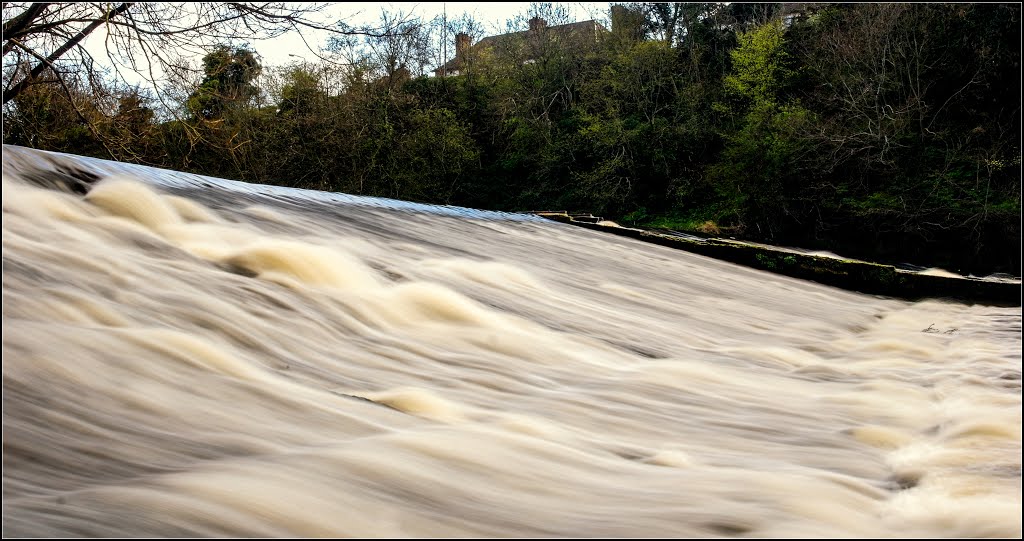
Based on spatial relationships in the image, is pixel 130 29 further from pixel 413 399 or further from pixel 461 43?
pixel 461 43

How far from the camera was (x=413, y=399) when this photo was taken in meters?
2.63

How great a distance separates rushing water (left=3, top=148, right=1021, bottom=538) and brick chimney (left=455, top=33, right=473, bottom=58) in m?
31.1

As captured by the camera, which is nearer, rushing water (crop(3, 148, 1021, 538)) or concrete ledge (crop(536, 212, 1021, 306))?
rushing water (crop(3, 148, 1021, 538))

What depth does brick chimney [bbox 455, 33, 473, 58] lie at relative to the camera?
35.0m

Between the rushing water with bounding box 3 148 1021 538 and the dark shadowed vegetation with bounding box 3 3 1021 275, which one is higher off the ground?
the dark shadowed vegetation with bounding box 3 3 1021 275

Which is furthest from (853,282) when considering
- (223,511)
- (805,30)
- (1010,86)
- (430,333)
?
(805,30)

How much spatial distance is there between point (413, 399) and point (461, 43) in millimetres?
34813

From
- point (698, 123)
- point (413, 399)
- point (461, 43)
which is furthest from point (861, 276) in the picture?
point (461, 43)

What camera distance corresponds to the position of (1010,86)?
23016 mm

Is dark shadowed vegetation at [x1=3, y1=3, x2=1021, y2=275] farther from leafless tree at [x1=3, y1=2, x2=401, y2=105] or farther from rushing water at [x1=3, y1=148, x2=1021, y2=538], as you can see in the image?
rushing water at [x1=3, y1=148, x2=1021, y2=538]

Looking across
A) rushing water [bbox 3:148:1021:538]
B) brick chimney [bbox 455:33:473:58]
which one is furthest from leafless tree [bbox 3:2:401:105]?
brick chimney [bbox 455:33:473:58]

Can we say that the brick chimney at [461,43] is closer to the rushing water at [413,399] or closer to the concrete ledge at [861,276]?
the concrete ledge at [861,276]

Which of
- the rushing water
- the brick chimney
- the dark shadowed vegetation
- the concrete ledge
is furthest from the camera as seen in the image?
the brick chimney

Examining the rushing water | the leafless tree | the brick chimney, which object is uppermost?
the brick chimney
